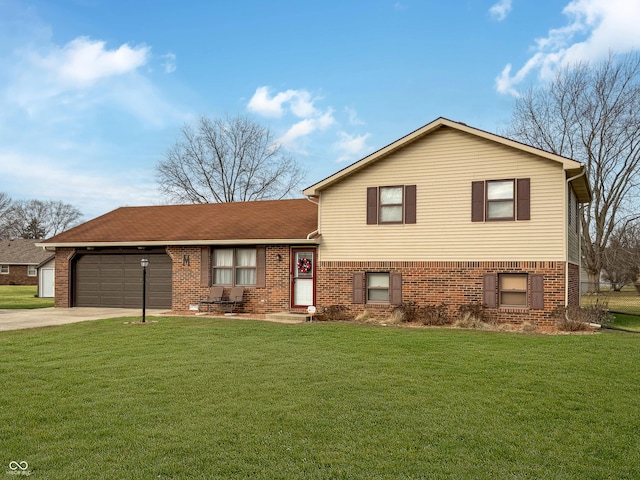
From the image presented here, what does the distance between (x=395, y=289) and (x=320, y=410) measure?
10.3 m

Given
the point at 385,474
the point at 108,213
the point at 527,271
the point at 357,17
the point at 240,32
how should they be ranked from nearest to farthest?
the point at 385,474 → the point at 527,271 → the point at 357,17 → the point at 240,32 → the point at 108,213

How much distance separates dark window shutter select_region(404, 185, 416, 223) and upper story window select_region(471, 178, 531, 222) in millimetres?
1739

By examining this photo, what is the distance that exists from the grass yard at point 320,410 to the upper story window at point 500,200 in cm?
495

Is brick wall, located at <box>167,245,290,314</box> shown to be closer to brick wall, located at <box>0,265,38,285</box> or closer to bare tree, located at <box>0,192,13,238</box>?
brick wall, located at <box>0,265,38,285</box>

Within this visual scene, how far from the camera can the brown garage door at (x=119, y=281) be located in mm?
19297

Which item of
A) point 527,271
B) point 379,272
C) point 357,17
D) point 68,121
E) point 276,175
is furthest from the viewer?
point 276,175

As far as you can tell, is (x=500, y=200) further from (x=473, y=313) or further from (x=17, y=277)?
(x=17, y=277)

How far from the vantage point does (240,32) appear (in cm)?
1919

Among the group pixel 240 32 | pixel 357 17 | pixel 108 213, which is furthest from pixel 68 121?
pixel 357 17

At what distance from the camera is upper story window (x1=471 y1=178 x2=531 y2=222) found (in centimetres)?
Result: 1499

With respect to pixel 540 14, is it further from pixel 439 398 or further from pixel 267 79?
pixel 439 398

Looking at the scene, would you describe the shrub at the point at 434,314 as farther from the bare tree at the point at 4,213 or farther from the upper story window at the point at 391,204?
the bare tree at the point at 4,213

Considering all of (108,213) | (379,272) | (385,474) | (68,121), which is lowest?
(385,474)

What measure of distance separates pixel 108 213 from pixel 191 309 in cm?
795
